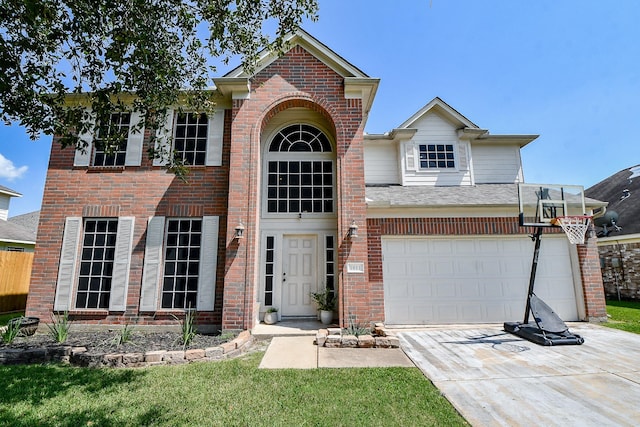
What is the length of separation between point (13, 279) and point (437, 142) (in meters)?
16.1

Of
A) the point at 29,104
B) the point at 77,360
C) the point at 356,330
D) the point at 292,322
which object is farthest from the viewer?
the point at 292,322

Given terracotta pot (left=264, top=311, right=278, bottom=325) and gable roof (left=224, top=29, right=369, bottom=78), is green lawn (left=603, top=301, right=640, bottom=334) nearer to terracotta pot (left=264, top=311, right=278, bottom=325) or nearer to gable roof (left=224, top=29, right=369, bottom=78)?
terracotta pot (left=264, top=311, right=278, bottom=325)

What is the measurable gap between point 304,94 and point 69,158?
653 cm

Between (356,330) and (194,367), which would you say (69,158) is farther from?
(356,330)

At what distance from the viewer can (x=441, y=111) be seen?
10688 millimetres

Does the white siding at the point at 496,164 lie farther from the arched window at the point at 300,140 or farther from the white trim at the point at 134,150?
the white trim at the point at 134,150

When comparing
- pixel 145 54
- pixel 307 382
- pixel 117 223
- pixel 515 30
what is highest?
pixel 515 30

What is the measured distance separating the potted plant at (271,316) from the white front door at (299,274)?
1.01ft

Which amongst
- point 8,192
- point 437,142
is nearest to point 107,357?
point 437,142

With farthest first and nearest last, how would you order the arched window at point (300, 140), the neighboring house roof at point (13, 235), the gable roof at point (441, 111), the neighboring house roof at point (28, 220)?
the neighboring house roof at point (28, 220) < the neighboring house roof at point (13, 235) < the gable roof at point (441, 111) < the arched window at point (300, 140)

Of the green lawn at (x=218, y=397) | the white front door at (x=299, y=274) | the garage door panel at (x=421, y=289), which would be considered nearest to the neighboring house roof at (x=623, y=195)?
the garage door panel at (x=421, y=289)

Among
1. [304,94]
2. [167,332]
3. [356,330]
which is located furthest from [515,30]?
[167,332]

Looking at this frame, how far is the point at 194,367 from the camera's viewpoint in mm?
4832

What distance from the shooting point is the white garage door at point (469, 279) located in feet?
25.5
